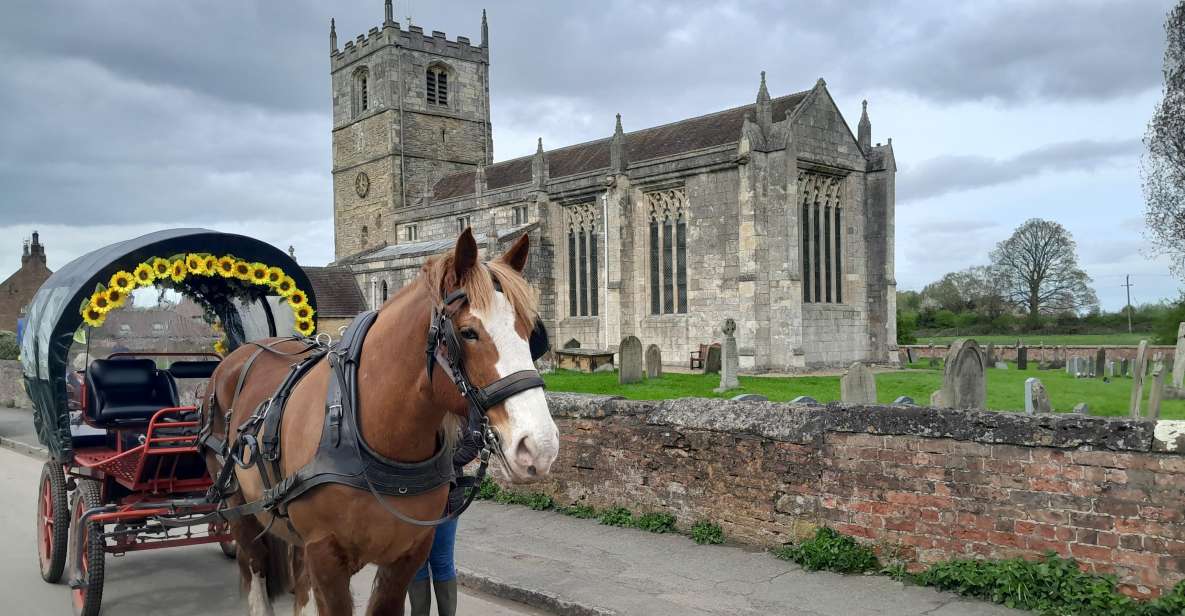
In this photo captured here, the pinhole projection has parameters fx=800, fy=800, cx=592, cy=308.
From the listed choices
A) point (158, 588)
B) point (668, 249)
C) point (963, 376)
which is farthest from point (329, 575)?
point (668, 249)

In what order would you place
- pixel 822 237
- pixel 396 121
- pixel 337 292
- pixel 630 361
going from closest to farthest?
pixel 630 361, pixel 822 237, pixel 337 292, pixel 396 121

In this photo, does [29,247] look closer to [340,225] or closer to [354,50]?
[340,225]

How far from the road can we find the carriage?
228 mm

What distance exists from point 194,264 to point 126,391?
152 centimetres

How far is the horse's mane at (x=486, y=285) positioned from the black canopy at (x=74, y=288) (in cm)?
338

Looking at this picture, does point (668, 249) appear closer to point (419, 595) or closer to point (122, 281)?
point (122, 281)

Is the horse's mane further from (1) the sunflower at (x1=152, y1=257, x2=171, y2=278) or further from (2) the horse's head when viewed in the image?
(1) the sunflower at (x1=152, y1=257, x2=171, y2=278)

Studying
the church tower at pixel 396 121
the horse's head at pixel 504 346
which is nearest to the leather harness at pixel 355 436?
the horse's head at pixel 504 346

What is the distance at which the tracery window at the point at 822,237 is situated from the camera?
87.0ft

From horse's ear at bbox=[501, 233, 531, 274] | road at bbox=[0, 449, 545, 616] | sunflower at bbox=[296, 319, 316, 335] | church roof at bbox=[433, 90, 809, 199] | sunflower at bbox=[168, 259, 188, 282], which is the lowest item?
road at bbox=[0, 449, 545, 616]

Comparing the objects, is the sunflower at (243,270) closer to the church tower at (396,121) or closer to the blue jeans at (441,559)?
the blue jeans at (441,559)

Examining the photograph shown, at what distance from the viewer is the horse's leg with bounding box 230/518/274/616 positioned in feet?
15.3

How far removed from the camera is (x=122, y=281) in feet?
18.4

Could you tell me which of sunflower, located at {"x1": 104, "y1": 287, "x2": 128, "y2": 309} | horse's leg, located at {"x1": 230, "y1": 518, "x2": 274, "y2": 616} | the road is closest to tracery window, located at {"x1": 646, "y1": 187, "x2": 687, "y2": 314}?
the road
